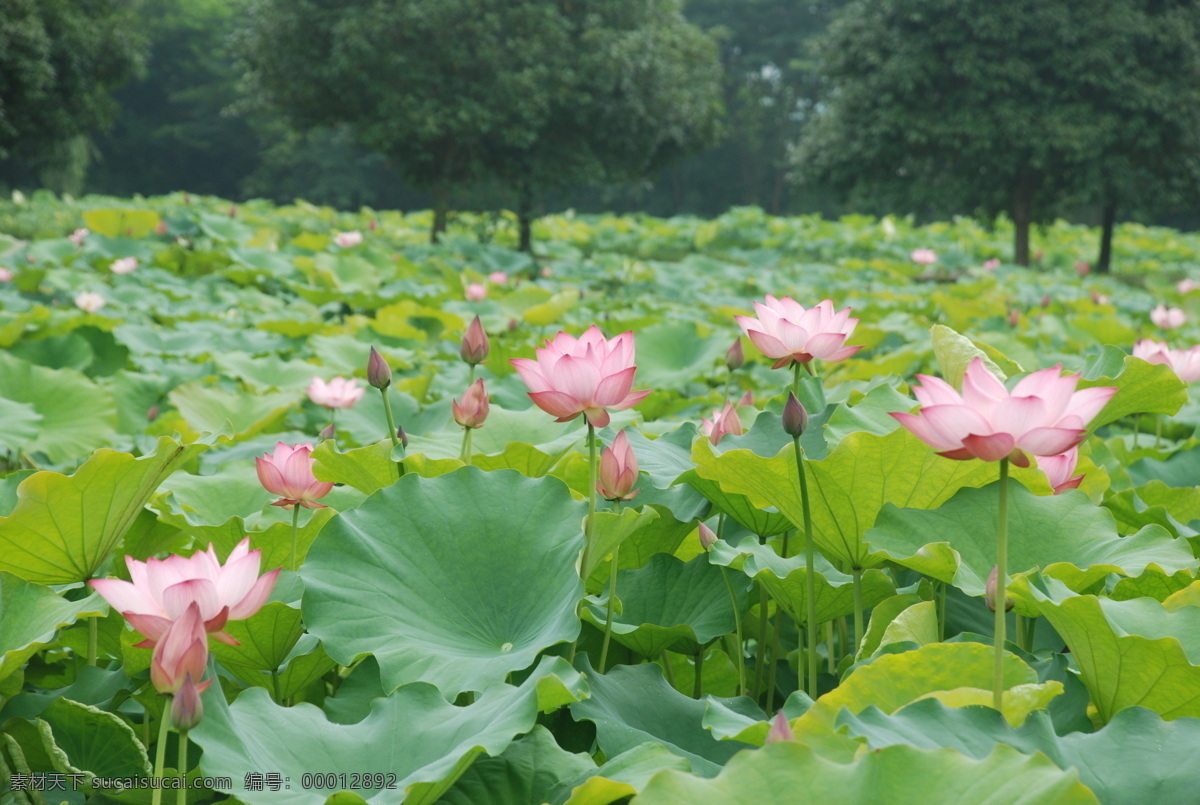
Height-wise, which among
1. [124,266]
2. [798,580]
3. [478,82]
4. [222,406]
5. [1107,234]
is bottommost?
[1107,234]

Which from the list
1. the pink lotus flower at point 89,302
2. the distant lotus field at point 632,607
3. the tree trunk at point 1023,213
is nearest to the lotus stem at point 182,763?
the distant lotus field at point 632,607

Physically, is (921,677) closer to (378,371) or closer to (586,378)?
(586,378)

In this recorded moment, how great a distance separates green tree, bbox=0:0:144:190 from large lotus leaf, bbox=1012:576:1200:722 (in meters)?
12.2

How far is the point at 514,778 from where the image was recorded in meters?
0.68

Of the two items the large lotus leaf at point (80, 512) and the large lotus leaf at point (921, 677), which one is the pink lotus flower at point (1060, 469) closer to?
the large lotus leaf at point (921, 677)

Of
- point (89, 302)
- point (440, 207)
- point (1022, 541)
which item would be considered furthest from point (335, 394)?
point (440, 207)

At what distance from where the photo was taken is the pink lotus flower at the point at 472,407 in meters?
1.11

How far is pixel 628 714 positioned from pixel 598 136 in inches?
354

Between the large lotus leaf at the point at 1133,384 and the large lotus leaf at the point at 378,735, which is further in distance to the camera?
the large lotus leaf at the point at 1133,384

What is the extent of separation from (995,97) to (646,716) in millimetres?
11980

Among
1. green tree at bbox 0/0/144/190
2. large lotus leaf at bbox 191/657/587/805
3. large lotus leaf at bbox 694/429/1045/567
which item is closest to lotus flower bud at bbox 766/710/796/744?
large lotus leaf at bbox 191/657/587/805

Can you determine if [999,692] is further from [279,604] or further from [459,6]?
[459,6]

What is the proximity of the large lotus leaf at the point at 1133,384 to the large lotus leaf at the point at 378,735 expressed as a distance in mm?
707

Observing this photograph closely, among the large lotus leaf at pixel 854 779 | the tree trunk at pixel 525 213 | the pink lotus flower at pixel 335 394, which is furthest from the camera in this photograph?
the tree trunk at pixel 525 213
